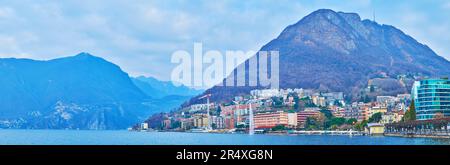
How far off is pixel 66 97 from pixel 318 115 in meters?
38.2

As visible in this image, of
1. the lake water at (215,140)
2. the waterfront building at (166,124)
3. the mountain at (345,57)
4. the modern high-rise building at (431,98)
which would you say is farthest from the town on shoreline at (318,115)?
the lake water at (215,140)

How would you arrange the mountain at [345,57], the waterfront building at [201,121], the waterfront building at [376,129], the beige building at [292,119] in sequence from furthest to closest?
the mountain at [345,57] → the waterfront building at [201,121] → the beige building at [292,119] → the waterfront building at [376,129]

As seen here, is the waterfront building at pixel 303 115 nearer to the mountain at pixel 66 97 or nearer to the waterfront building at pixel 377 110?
the waterfront building at pixel 377 110

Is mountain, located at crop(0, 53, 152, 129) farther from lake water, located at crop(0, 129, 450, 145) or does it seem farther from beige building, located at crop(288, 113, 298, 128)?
lake water, located at crop(0, 129, 450, 145)

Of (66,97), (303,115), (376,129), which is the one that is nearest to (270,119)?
(303,115)

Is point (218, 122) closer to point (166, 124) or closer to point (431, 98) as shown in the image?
point (166, 124)

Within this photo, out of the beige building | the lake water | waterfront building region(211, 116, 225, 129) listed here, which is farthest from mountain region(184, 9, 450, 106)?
the lake water

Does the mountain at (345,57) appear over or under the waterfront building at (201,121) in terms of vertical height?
over

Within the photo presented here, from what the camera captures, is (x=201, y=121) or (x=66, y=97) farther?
(x=66, y=97)

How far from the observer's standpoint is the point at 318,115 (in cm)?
3894

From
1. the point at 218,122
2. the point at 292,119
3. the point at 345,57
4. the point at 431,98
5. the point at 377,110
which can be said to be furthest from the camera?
the point at 345,57

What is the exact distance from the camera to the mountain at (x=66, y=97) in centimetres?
6378
